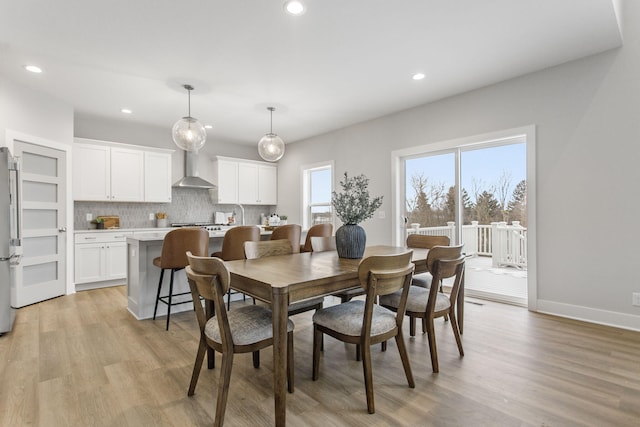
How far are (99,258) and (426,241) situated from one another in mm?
4672

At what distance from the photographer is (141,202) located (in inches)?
222

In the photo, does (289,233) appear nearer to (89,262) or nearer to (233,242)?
(233,242)

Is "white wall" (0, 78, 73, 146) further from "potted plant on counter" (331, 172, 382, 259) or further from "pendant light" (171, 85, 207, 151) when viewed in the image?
"potted plant on counter" (331, 172, 382, 259)

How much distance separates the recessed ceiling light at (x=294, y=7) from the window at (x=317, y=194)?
146 inches

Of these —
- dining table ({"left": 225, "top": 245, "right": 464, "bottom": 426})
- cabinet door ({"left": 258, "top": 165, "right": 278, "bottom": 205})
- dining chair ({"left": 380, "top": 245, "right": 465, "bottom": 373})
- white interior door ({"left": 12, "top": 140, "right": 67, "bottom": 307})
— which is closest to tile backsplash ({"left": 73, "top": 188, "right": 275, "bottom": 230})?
cabinet door ({"left": 258, "top": 165, "right": 278, "bottom": 205})

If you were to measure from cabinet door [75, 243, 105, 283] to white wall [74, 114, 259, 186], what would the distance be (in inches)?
72.7

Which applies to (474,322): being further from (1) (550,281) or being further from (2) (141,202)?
(2) (141,202)

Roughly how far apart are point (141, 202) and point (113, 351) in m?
3.66

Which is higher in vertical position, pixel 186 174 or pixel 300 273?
pixel 186 174

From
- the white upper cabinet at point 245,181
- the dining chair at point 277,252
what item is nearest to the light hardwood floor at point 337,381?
the dining chair at point 277,252

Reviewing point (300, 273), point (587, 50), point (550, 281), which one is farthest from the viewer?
point (550, 281)

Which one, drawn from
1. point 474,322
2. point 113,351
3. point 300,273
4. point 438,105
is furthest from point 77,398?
point 438,105

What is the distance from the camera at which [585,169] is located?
127 inches

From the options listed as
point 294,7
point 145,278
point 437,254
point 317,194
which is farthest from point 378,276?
point 317,194
